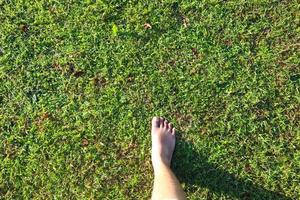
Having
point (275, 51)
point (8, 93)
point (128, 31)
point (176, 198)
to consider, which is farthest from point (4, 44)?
point (275, 51)

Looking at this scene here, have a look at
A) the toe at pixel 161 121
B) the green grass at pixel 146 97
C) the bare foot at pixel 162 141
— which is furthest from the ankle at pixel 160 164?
the toe at pixel 161 121

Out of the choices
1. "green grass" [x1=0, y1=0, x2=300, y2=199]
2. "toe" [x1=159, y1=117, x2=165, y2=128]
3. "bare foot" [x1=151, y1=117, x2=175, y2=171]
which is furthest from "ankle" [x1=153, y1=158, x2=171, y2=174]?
"toe" [x1=159, y1=117, x2=165, y2=128]

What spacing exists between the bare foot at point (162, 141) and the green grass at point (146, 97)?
9cm

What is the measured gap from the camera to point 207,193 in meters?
4.59

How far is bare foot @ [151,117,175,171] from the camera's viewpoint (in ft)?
15.0

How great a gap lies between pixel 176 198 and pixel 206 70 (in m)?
1.39

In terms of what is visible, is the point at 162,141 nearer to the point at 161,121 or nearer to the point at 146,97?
the point at 161,121

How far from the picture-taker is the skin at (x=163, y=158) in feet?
14.0

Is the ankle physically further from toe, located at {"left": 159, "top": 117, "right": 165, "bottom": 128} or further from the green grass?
toe, located at {"left": 159, "top": 117, "right": 165, "bottom": 128}

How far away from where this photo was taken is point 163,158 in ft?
15.0

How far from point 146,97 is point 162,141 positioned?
496mm

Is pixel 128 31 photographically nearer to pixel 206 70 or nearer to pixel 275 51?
pixel 206 70

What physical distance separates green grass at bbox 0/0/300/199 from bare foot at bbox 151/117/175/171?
3.4 inches

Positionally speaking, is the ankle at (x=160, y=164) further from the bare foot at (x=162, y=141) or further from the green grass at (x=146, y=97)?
the green grass at (x=146, y=97)
